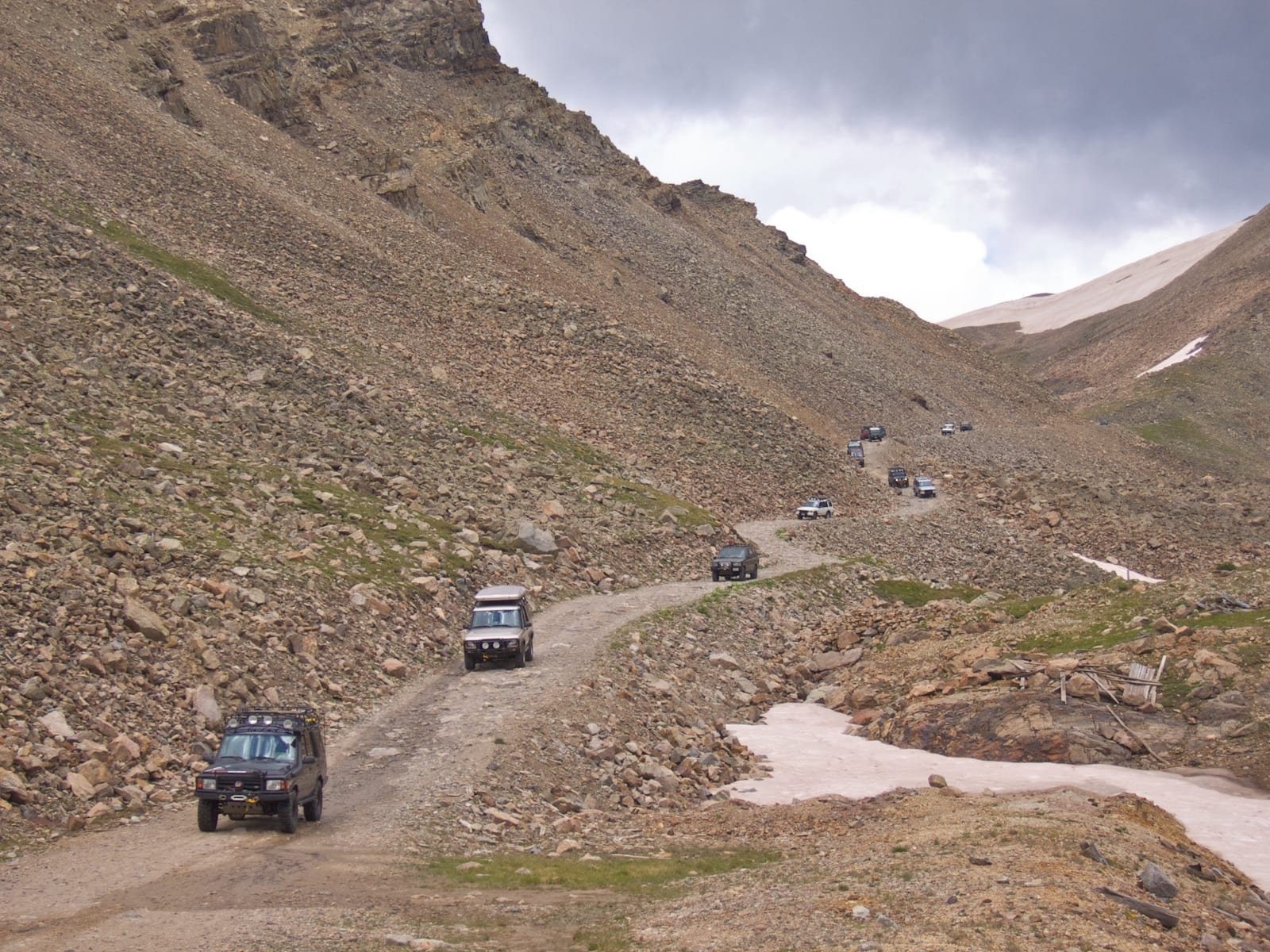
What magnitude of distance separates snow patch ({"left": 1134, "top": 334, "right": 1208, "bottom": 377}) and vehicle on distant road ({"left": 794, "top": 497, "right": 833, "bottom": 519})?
371 ft

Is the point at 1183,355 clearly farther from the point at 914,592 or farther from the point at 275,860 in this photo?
the point at 275,860

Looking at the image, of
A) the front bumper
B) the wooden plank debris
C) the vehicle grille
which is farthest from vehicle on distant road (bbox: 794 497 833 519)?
the wooden plank debris

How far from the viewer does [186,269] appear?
52.5 metres

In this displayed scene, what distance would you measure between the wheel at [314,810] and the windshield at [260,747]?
0.97 metres

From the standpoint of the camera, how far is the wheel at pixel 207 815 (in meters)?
18.4

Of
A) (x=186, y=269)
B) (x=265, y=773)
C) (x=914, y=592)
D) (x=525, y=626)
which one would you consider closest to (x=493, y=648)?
(x=525, y=626)

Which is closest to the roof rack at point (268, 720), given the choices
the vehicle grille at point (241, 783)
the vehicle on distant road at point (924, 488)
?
the vehicle grille at point (241, 783)

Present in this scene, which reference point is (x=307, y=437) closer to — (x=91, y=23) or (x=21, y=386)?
(x=21, y=386)

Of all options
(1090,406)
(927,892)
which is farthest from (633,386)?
(1090,406)

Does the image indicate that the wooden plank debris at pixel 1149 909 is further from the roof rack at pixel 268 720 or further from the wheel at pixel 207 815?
the wheel at pixel 207 815

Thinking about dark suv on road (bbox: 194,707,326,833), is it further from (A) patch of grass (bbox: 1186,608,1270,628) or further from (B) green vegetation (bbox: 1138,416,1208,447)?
(B) green vegetation (bbox: 1138,416,1208,447)

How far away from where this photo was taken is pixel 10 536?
81.6 feet

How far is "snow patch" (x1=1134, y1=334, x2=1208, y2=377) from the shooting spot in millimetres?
160875

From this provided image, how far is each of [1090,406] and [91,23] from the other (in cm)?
12034
